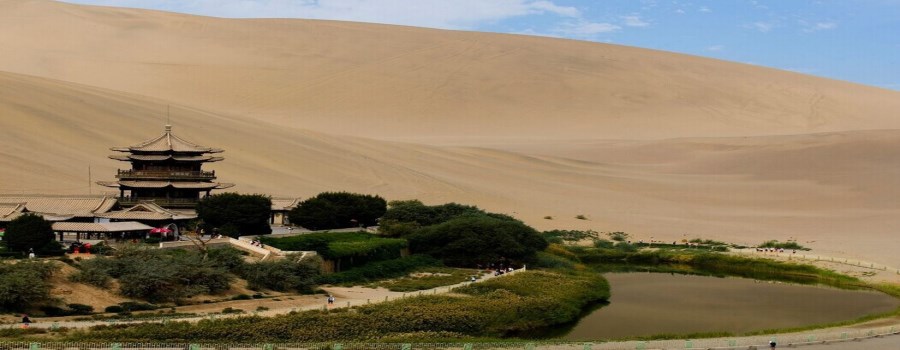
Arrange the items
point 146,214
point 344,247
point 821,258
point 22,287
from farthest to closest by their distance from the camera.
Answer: point 821,258, point 146,214, point 344,247, point 22,287

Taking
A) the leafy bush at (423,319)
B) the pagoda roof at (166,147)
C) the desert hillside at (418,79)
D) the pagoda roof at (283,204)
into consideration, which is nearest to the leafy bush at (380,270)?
the leafy bush at (423,319)

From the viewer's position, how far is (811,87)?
143 m

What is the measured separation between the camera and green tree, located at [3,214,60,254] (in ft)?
113

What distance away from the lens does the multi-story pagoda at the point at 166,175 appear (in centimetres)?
4678

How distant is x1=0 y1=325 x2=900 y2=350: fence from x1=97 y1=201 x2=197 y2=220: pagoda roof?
16.4 metres

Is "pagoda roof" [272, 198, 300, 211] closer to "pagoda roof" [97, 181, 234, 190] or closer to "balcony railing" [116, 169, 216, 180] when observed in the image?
"pagoda roof" [97, 181, 234, 190]

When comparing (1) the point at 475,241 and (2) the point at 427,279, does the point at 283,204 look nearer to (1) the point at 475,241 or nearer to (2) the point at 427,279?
(1) the point at 475,241

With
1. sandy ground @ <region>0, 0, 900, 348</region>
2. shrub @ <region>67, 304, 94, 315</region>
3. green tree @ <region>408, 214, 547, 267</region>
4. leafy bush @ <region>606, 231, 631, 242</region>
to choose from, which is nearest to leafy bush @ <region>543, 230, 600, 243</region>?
leafy bush @ <region>606, 231, 631, 242</region>

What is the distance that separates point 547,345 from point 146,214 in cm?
1939

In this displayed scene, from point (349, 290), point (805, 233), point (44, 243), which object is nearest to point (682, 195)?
point (805, 233)

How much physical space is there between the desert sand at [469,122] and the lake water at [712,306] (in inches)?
330

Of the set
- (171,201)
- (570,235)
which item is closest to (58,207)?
(171,201)

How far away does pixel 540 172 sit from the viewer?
8425 cm

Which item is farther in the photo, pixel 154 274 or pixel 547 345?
pixel 154 274
